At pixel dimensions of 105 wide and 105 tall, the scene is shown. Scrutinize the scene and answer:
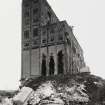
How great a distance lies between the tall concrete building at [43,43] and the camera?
3591cm

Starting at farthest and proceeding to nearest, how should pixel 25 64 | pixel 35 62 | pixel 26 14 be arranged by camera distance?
pixel 26 14 → pixel 25 64 → pixel 35 62

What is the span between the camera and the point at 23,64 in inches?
1469

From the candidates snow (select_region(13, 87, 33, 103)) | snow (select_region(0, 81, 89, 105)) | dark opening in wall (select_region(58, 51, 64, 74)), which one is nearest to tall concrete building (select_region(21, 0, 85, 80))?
dark opening in wall (select_region(58, 51, 64, 74))

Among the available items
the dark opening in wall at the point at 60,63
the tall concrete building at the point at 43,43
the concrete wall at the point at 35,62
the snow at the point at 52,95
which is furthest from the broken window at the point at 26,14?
the snow at the point at 52,95

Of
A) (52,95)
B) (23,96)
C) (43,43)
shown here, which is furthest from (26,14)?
(23,96)

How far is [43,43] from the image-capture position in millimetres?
37250

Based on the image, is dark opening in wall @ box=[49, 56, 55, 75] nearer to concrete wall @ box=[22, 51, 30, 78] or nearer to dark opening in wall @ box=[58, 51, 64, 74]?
dark opening in wall @ box=[58, 51, 64, 74]

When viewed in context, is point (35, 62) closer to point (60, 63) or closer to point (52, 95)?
point (60, 63)

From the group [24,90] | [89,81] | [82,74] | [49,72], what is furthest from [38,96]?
[49,72]

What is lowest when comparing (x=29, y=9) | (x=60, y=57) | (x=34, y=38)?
(x=60, y=57)

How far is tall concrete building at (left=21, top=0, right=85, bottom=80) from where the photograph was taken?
118 feet

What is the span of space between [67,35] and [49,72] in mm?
6182

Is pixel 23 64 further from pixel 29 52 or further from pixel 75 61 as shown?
pixel 75 61

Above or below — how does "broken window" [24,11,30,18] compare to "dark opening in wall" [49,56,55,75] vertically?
above
